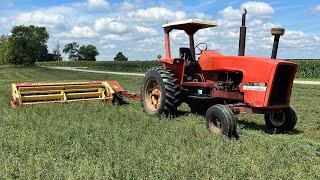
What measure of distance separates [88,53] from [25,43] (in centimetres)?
2563

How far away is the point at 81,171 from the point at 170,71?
17.8 ft

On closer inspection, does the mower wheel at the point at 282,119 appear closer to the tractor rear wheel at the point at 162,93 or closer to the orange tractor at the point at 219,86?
the orange tractor at the point at 219,86

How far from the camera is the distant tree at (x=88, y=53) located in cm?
13538

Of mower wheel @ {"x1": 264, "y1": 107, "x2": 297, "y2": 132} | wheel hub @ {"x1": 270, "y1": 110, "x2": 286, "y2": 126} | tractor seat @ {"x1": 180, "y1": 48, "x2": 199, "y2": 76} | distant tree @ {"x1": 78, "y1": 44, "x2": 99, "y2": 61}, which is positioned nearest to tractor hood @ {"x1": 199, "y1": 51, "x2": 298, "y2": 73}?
tractor seat @ {"x1": 180, "y1": 48, "x2": 199, "y2": 76}

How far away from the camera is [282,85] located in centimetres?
824

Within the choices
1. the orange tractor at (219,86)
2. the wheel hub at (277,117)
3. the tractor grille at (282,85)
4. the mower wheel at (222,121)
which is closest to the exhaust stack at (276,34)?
the orange tractor at (219,86)

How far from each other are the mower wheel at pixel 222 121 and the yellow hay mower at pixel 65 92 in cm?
389

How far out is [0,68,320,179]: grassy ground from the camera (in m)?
5.24

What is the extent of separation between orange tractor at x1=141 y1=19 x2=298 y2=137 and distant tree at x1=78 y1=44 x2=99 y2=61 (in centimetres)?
12637

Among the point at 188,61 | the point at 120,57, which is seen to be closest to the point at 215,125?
the point at 188,61

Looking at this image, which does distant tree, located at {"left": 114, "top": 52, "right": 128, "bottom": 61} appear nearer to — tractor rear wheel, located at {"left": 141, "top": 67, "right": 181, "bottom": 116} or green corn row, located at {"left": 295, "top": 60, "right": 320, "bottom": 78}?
green corn row, located at {"left": 295, "top": 60, "right": 320, "bottom": 78}

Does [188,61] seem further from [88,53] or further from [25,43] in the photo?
[88,53]

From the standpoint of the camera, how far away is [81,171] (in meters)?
5.16

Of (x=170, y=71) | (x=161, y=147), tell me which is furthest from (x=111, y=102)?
(x=161, y=147)
